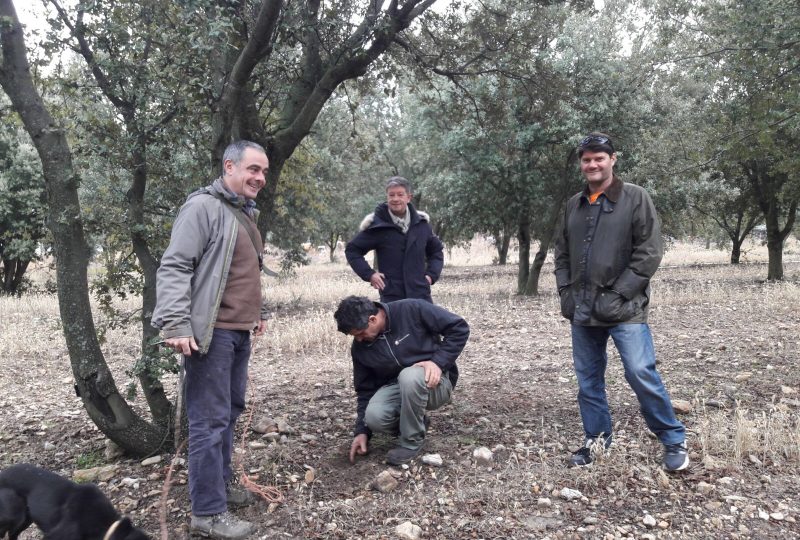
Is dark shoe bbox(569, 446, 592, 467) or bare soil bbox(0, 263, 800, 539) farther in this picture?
dark shoe bbox(569, 446, 592, 467)

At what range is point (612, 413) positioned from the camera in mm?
4945

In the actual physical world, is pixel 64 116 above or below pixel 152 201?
above

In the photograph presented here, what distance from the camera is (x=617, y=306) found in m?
3.62

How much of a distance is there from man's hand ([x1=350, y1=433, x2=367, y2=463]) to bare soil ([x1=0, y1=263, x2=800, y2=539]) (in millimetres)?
64

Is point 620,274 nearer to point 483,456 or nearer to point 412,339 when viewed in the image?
point 412,339

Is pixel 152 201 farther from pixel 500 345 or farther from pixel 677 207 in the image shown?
pixel 677 207

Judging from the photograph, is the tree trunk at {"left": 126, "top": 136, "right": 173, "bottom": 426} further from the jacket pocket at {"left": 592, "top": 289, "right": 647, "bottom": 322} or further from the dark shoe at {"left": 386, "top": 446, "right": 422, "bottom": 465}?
the jacket pocket at {"left": 592, "top": 289, "right": 647, "bottom": 322}

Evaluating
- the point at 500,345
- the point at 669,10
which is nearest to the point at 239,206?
the point at 500,345

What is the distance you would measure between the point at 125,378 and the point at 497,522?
5718 mm

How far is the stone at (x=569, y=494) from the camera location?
3.51 meters

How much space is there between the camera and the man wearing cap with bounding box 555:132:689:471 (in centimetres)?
361

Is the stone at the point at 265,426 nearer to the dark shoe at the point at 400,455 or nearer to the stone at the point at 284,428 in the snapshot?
the stone at the point at 284,428

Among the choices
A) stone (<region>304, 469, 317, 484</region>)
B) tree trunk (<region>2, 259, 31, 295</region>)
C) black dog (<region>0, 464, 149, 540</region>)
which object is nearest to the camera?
black dog (<region>0, 464, 149, 540</region>)

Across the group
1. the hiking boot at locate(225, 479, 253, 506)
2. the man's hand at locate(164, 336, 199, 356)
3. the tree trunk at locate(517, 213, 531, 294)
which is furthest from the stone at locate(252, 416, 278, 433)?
the tree trunk at locate(517, 213, 531, 294)
